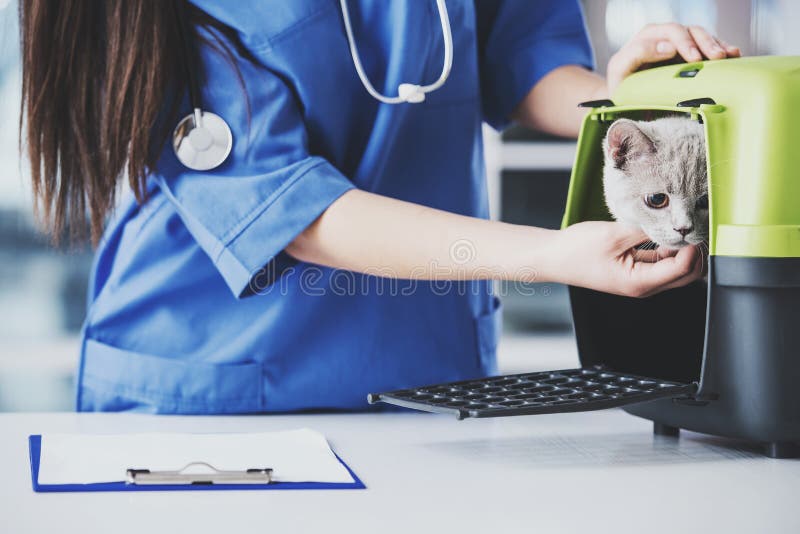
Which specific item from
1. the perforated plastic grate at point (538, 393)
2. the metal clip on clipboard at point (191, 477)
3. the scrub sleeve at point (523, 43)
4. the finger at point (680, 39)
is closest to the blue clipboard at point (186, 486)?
the metal clip on clipboard at point (191, 477)

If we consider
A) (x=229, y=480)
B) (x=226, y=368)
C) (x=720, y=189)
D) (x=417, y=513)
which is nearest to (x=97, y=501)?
(x=229, y=480)

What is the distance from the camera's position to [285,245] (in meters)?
0.88

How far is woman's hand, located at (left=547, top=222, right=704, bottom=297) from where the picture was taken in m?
0.74

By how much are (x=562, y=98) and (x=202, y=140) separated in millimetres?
445

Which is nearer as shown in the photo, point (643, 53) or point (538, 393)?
point (538, 393)

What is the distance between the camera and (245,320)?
1.00 meters

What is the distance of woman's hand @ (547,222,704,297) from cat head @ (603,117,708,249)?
0.08 feet

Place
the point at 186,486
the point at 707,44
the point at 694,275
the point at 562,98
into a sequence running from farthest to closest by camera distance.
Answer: the point at 562,98 < the point at 707,44 < the point at 694,275 < the point at 186,486

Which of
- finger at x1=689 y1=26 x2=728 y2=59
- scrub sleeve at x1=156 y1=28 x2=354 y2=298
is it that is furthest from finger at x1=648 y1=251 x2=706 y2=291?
scrub sleeve at x1=156 y1=28 x2=354 y2=298

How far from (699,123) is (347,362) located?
44cm

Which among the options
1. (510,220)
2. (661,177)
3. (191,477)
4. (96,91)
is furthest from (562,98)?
(510,220)

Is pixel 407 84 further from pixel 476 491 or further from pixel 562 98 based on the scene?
pixel 476 491

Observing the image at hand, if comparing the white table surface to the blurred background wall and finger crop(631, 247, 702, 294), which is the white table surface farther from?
the blurred background wall

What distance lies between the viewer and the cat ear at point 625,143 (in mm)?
808
